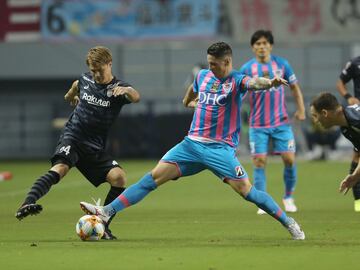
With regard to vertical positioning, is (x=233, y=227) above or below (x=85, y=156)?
below

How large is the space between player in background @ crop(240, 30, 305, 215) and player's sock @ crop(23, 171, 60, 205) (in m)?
3.99

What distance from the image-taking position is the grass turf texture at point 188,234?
834cm

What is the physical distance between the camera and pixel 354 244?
9453mm

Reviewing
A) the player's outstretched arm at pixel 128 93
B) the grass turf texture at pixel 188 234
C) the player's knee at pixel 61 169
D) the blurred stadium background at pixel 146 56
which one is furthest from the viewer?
the blurred stadium background at pixel 146 56

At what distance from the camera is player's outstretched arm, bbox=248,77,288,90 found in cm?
946

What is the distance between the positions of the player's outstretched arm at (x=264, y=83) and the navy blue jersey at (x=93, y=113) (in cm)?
151

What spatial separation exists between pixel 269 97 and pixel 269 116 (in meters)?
0.29

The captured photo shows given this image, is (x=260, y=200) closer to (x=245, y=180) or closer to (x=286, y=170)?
(x=245, y=180)

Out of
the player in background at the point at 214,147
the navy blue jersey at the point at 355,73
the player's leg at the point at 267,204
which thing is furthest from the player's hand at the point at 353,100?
the player's leg at the point at 267,204

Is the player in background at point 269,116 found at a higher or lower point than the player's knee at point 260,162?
higher

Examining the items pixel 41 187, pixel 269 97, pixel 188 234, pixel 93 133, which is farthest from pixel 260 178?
pixel 41 187

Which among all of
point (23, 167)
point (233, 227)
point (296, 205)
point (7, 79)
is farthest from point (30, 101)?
point (233, 227)

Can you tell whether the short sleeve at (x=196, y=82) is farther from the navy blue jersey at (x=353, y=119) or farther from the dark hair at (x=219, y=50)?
the navy blue jersey at (x=353, y=119)

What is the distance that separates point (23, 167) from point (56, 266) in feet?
60.1
